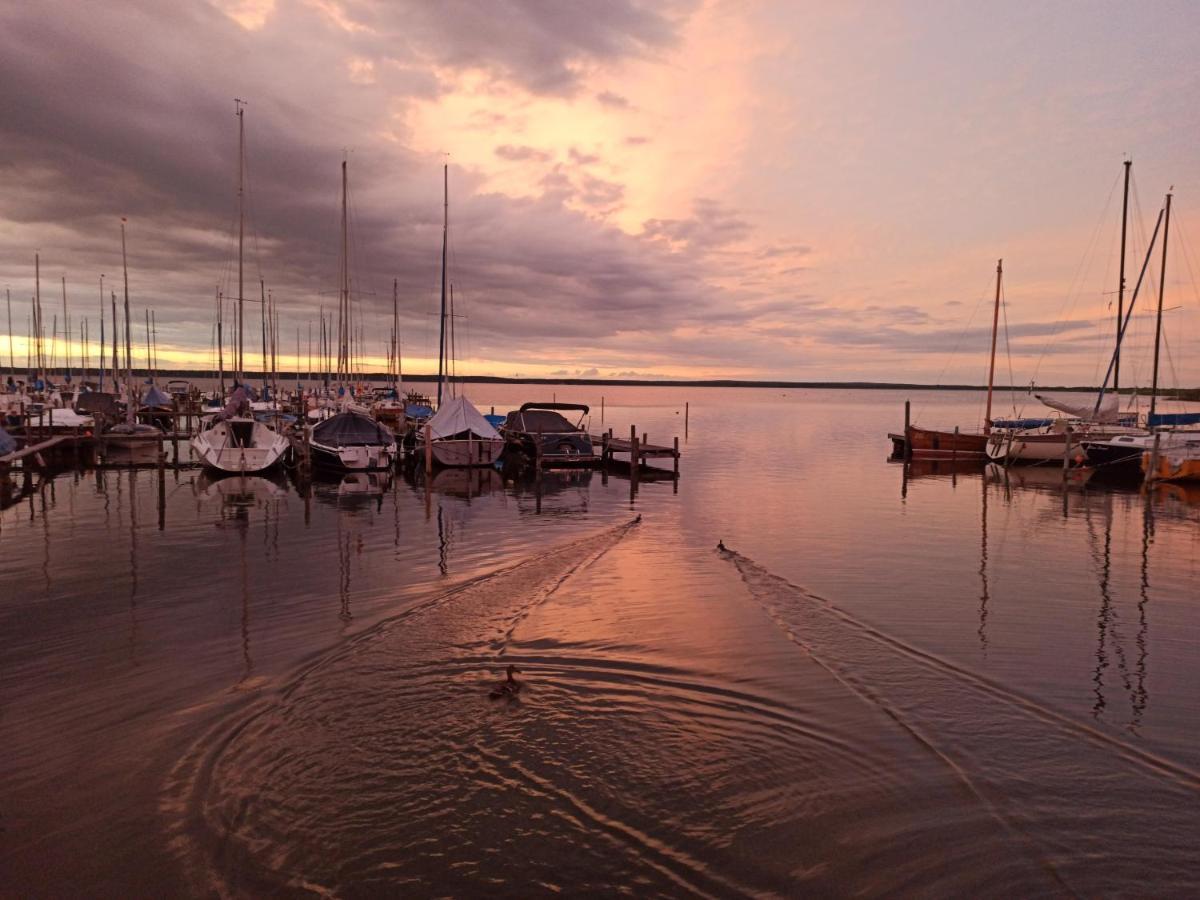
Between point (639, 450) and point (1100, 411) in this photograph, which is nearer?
point (639, 450)

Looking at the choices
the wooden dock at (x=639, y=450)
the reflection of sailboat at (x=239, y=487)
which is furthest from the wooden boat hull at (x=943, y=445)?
the reflection of sailboat at (x=239, y=487)

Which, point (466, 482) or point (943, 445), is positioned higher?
point (943, 445)

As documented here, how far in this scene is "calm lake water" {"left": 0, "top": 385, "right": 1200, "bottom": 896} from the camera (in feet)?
21.0

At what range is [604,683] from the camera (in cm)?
1024

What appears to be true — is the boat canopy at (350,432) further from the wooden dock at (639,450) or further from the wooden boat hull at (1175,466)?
the wooden boat hull at (1175,466)

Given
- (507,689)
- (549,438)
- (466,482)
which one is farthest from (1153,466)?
(507,689)

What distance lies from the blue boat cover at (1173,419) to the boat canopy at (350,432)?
44849mm

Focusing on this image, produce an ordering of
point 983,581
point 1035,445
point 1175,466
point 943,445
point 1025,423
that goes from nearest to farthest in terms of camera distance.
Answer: point 983,581 < point 1175,466 < point 1035,445 < point 943,445 < point 1025,423

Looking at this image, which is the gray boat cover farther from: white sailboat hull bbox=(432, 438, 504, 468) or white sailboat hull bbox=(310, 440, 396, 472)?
white sailboat hull bbox=(432, 438, 504, 468)

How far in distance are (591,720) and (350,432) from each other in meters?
31.9

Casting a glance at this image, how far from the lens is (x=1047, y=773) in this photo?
801 cm

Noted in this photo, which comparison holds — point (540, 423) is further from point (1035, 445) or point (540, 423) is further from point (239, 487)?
point (1035, 445)

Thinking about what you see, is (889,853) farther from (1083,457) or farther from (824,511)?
(1083,457)

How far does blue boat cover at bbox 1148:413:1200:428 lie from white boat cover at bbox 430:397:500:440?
39.4 metres
